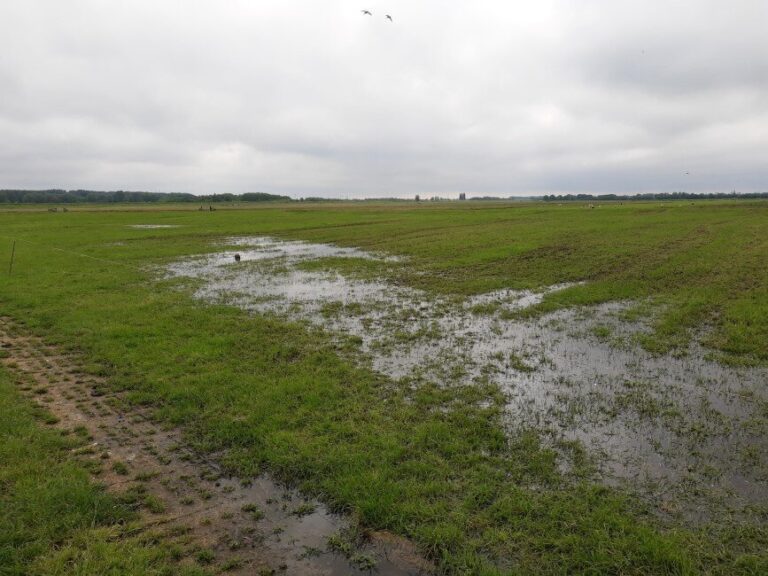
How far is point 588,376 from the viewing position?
9523 mm

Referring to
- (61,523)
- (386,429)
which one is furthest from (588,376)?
(61,523)

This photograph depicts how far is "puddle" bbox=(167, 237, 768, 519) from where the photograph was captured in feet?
20.2

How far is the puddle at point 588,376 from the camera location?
6160 mm

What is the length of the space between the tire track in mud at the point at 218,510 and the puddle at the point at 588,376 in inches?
135

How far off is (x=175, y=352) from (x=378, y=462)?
7.11 meters

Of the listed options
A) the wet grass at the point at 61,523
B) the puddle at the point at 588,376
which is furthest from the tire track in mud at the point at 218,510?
the puddle at the point at 588,376

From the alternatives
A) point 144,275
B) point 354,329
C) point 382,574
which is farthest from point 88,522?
point 144,275

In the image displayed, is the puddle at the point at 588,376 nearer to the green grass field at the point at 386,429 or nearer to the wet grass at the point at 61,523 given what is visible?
the green grass field at the point at 386,429

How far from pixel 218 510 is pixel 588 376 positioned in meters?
7.76

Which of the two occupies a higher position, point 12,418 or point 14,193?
point 14,193

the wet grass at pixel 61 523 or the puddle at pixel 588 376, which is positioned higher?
the puddle at pixel 588 376

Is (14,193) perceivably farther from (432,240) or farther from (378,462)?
(378,462)

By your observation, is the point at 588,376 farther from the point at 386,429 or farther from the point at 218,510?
the point at 218,510

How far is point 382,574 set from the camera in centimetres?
466
